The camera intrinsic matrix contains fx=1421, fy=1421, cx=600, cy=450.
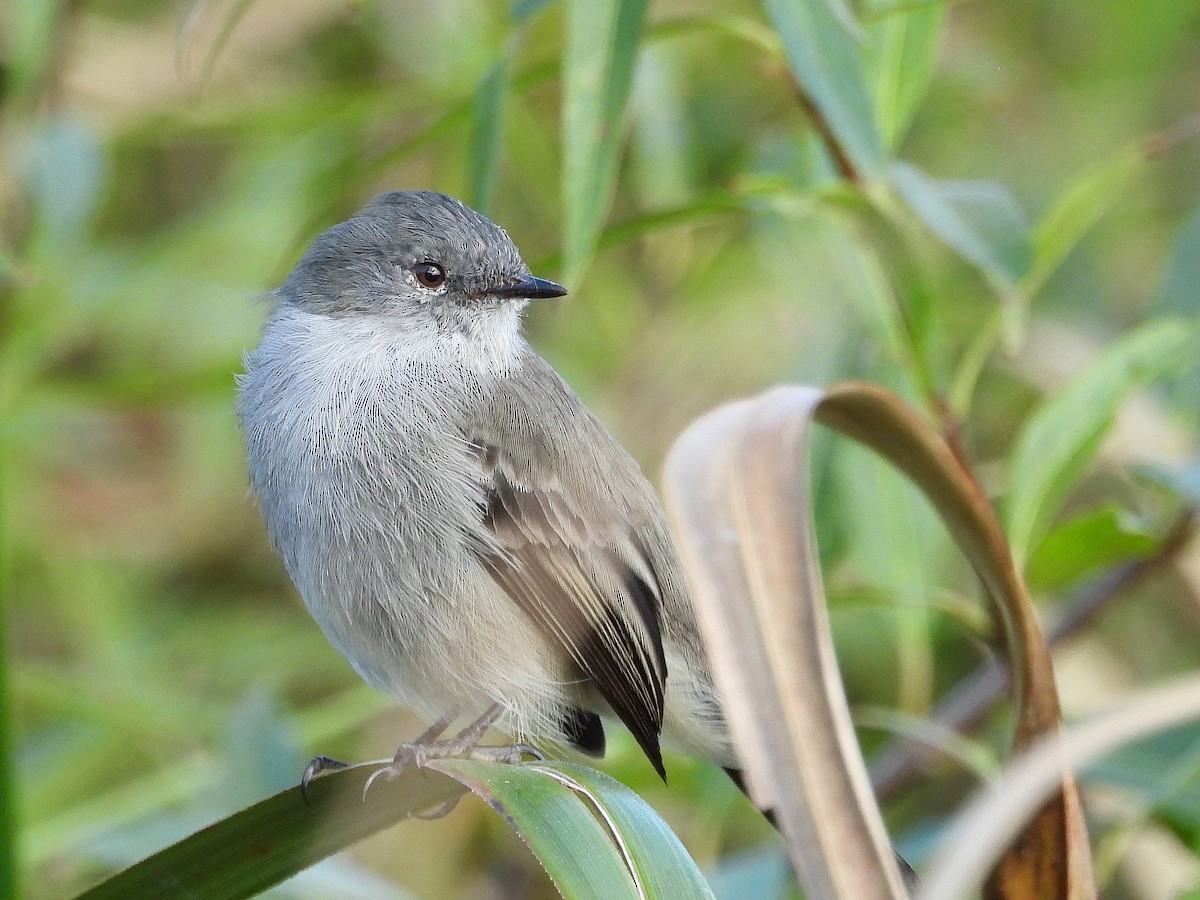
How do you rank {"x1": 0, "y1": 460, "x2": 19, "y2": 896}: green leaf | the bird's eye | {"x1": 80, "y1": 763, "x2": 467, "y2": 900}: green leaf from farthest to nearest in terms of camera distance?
1. the bird's eye
2. {"x1": 0, "y1": 460, "x2": 19, "y2": 896}: green leaf
3. {"x1": 80, "y1": 763, "x2": 467, "y2": 900}: green leaf

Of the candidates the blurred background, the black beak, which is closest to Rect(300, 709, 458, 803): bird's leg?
the blurred background

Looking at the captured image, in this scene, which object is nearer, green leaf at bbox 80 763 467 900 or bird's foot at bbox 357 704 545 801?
green leaf at bbox 80 763 467 900

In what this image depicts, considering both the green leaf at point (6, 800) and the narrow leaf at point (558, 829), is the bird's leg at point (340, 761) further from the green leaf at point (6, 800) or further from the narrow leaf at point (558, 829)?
the narrow leaf at point (558, 829)

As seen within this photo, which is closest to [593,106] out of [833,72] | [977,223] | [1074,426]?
[833,72]

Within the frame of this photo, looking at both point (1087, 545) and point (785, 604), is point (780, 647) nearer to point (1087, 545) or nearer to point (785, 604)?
point (785, 604)

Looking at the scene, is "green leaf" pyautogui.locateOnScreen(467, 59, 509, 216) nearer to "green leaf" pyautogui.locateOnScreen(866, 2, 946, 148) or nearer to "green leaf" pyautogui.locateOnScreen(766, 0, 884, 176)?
"green leaf" pyautogui.locateOnScreen(766, 0, 884, 176)

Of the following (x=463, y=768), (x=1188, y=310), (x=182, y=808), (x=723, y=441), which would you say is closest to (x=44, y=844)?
(x=182, y=808)

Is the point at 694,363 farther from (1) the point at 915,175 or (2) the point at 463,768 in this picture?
(2) the point at 463,768
